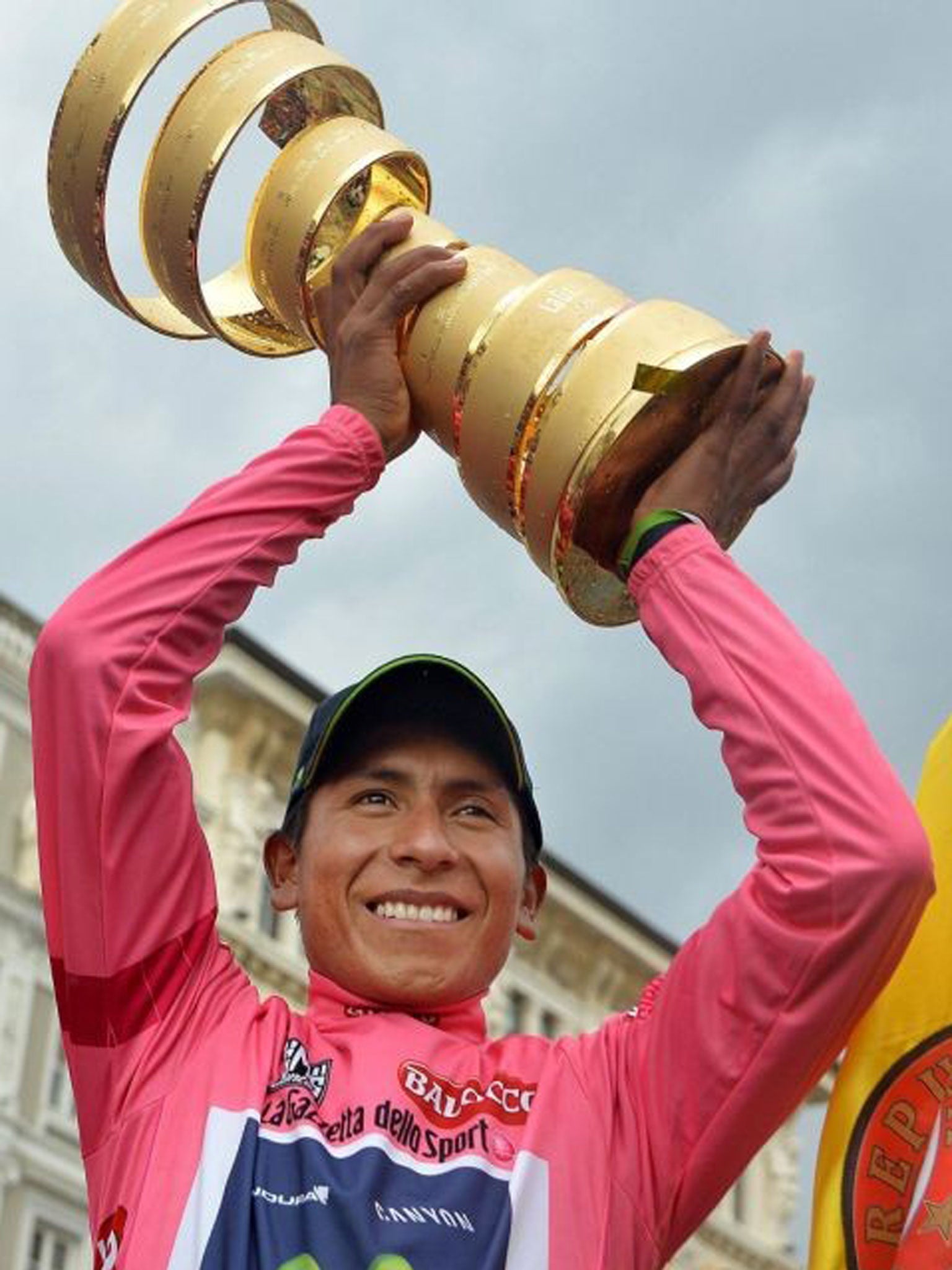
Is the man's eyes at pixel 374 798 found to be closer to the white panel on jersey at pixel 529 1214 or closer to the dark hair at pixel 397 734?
the dark hair at pixel 397 734

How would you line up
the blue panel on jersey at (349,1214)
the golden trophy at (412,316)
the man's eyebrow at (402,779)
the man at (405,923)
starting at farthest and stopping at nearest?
the man's eyebrow at (402,779), the golden trophy at (412,316), the man at (405,923), the blue panel on jersey at (349,1214)

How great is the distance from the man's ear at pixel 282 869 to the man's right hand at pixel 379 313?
641 millimetres

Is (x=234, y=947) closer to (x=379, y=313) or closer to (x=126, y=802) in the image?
(x=379, y=313)

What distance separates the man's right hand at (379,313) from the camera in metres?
4.59


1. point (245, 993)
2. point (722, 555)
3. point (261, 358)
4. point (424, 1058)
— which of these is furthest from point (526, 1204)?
point (261, 358)

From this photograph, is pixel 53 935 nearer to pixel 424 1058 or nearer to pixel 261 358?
pixel 424 1058

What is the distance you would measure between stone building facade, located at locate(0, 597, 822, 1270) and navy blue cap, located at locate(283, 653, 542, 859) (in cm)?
2325

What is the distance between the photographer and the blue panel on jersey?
392 cm

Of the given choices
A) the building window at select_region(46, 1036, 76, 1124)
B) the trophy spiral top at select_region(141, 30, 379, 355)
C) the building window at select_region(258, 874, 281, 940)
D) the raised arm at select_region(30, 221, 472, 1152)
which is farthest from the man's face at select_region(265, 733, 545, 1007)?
the building window at select_region(258, 874, 281, 940)

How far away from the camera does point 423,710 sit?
457 cm

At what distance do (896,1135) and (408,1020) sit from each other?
78 cm

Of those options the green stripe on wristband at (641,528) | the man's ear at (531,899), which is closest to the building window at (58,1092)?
the man's ear at (531,899)

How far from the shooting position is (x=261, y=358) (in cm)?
524

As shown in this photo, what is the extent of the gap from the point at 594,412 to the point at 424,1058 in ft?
3.22
